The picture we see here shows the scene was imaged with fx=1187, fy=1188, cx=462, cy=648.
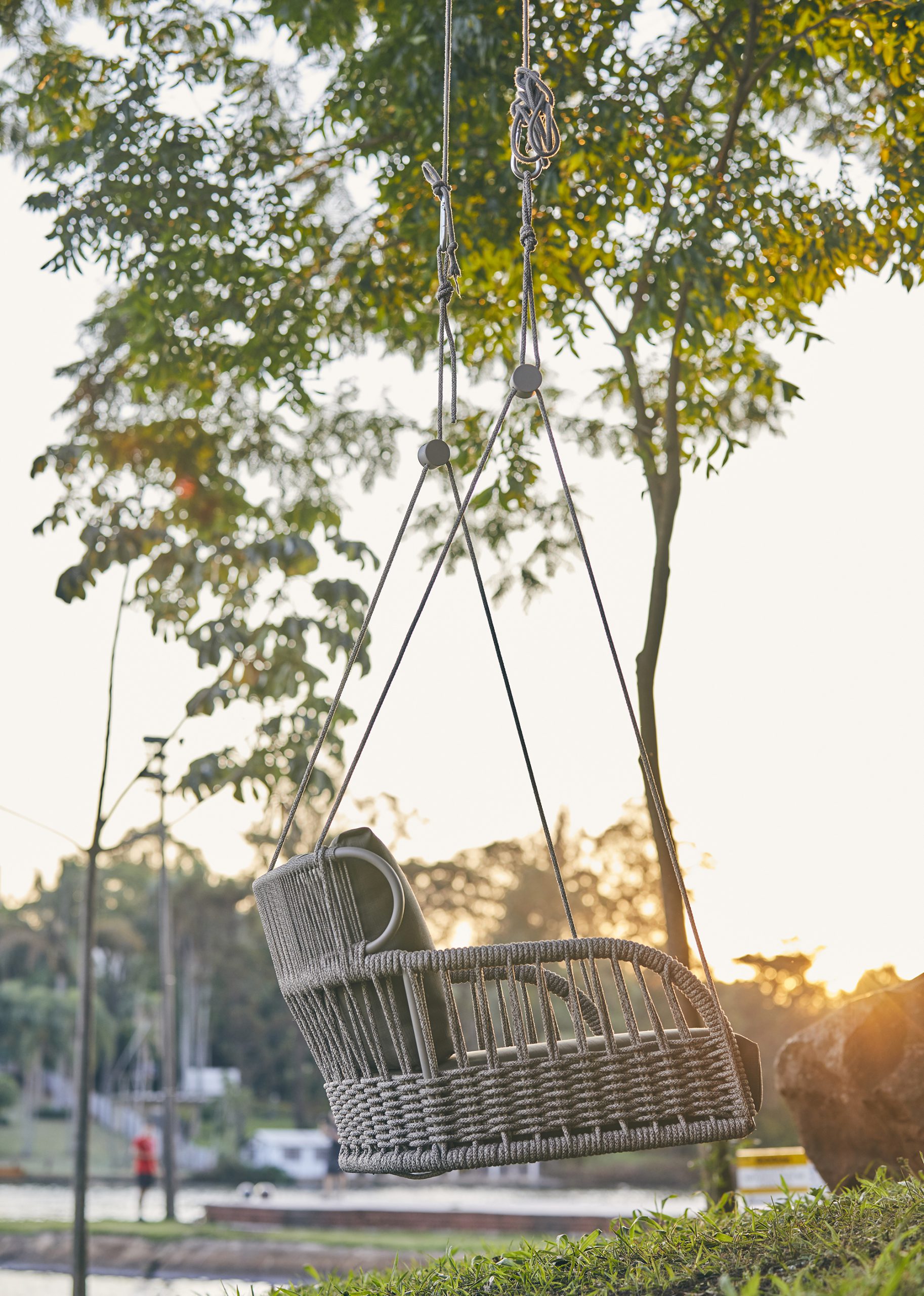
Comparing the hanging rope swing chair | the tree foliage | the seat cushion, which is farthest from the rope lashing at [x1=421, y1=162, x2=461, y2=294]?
the tree foliage

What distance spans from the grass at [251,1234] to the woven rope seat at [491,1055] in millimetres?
8865

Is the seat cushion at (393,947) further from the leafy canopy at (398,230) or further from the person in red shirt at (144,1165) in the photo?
the person in red shirt at (144,1165)

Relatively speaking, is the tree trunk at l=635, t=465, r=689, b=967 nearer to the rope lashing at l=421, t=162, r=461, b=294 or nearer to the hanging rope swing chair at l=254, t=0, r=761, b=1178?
the hanging rope swing chair at l=254, t=0, r=761, b=1178

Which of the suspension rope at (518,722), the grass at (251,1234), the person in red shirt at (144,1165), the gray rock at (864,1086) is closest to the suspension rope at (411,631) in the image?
the suspension rope at (518,722)

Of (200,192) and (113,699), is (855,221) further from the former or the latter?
(113,699)

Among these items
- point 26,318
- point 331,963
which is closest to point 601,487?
point 26,318

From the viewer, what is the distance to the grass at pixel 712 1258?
2346 mm

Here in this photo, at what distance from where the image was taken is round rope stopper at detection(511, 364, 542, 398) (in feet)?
7.30

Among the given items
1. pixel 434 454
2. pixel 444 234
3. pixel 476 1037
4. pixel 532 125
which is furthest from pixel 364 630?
pixel 532 125

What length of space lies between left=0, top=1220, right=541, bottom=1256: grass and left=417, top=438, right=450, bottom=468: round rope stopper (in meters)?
9.33

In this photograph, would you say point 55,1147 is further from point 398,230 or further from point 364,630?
point 364,630

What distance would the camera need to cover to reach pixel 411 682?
12984 millimetres

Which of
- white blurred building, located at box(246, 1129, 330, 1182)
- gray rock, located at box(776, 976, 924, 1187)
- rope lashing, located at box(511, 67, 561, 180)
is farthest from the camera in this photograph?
white blurred building, located at box(246, 1129, 330, 1182)

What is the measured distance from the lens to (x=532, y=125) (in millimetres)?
2447
